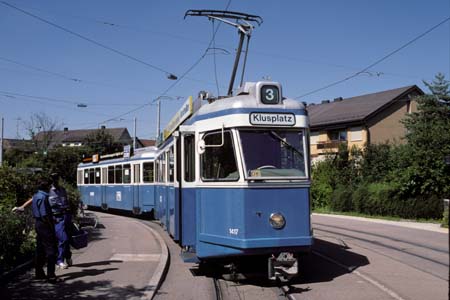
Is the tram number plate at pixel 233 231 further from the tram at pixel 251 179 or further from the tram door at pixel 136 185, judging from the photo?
the tram door at pixel 136 185

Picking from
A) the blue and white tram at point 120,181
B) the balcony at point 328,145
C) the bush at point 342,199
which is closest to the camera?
the blue and white tram at point 120,181

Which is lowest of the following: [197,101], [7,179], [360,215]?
[360,215]

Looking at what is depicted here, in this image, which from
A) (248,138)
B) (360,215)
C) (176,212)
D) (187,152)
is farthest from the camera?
(360,215)

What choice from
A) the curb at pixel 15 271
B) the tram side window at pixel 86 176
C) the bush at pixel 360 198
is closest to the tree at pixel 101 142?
the tram side window at pixel 86 176

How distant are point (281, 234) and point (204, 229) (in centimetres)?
135

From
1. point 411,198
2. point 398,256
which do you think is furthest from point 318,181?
point 398,256

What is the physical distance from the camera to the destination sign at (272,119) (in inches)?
349

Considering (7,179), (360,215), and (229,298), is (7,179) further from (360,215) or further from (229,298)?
(360,215)

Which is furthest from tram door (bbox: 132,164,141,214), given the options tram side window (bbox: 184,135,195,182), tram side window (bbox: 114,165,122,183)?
tram side window (bbox: 184,135,195,182)

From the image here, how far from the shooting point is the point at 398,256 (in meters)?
12.7

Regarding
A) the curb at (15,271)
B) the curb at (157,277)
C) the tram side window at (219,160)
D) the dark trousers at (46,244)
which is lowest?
the curb at (157,277)

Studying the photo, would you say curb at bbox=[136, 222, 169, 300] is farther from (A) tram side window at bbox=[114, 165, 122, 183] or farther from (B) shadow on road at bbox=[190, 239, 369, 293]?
(A) tram side window at bbox=[114, 165, 122, 183]

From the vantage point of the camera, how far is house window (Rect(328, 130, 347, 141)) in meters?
45.8

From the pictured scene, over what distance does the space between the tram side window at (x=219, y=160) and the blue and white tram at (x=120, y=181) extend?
13.2 meters
